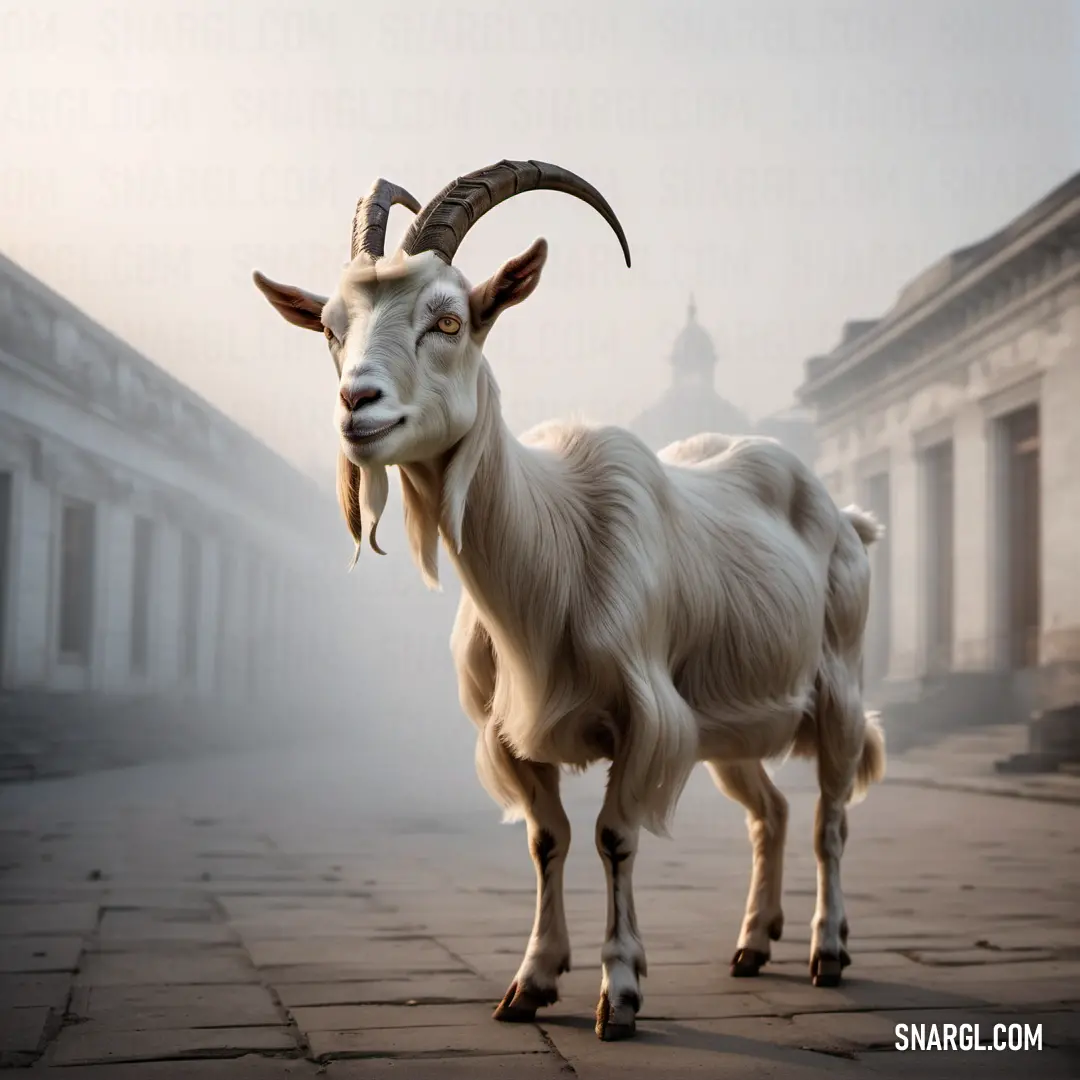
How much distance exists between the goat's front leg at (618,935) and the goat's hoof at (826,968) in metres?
0.99

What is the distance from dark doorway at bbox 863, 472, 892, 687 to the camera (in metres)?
29.4

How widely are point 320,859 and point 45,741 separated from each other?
1085cm

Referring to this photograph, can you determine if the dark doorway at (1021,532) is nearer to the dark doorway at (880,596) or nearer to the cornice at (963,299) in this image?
the cornice at (963,299)

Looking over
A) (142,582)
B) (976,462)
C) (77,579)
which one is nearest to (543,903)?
(77,579)

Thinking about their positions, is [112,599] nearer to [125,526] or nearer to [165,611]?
[125,526]

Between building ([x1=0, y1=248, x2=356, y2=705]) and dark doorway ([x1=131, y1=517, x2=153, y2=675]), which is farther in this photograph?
dark doorway ([x1=131, y1=517, x2=153, y2=675])

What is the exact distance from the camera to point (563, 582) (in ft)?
14.0

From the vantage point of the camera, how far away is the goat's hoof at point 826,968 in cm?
491

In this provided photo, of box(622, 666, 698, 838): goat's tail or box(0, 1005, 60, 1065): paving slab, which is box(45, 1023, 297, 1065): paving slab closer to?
box(0, 1005, 60, 1065): paving slab

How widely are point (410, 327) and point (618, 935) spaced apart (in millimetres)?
1811

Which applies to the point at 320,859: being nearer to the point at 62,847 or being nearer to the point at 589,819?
the point at 62,847

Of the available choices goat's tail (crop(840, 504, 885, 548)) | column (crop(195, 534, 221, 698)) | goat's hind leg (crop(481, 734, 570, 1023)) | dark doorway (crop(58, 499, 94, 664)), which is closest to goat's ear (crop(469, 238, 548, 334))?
goat's hind leg (crop(481, 734, 570, 1023))

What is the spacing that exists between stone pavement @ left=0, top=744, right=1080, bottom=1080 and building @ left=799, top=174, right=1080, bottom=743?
10.1 metres

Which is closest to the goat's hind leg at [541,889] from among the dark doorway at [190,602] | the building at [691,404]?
the dark doorway at [190,602]
